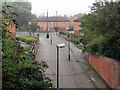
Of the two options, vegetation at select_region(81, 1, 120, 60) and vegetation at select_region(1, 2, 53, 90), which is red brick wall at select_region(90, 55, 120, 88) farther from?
vegetation at select_region(1, 2, 53, 90)

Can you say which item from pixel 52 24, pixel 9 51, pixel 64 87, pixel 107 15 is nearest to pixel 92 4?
pixel 107 15

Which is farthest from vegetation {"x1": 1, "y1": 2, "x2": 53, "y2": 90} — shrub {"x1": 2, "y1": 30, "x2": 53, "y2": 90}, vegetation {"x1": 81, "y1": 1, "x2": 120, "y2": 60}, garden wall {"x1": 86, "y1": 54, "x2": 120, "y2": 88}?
vegetation {"x1": 81, "y1": 1, "x2": 120, "y2": 60}

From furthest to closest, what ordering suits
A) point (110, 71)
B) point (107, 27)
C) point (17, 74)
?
point (107, 27) < point (110, 71) < point (17, 74)

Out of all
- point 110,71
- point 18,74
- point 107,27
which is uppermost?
point 107,27

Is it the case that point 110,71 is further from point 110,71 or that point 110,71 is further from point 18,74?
point 18,74

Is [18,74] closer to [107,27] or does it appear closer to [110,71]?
[110,71]

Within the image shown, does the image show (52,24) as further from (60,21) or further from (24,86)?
(24,86)

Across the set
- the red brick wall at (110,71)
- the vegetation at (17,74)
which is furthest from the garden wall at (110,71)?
the vegetation at (17,74)

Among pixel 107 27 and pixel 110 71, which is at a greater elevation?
pixel 107 27

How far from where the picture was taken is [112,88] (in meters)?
8.81

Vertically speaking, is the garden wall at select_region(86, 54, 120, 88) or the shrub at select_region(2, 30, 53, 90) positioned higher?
the shrub at select_region(2, 30, 53, 90)

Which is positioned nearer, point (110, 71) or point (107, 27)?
point (110, 71)

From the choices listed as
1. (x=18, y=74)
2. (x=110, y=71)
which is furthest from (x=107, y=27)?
(x=18, y=74)

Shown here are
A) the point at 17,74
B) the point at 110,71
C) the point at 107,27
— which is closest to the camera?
the point at 17,74
